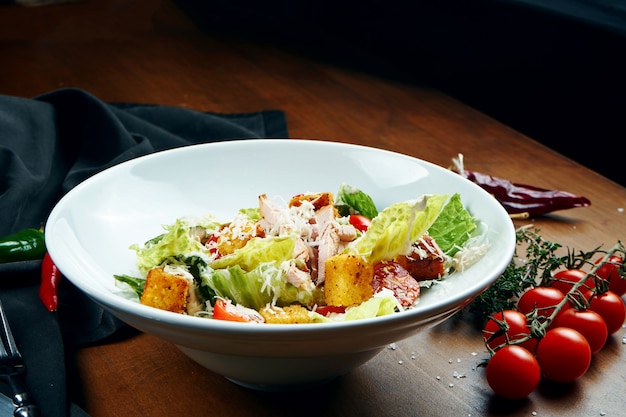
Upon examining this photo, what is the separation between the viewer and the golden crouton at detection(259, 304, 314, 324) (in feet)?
3.46

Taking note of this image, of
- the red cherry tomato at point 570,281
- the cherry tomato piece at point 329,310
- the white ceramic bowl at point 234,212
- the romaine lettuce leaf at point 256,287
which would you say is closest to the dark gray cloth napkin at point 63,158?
the white ceramic bowl at point 234,212

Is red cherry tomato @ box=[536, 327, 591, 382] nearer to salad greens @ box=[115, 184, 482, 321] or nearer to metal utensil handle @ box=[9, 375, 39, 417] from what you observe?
salad greens @ box=[115, 184, 482, 321]

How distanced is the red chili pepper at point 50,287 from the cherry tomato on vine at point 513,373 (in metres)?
0.83

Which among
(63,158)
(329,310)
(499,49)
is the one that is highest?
(329,310)

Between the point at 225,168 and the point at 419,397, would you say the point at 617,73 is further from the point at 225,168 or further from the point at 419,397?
the point at 419,397

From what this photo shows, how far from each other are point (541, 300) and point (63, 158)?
144 cm

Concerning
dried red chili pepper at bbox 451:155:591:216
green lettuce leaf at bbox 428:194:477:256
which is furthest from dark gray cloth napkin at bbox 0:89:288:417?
dried red chili pepper at bbox 451:155:591:216

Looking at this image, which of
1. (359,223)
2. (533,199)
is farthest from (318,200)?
(533,199)

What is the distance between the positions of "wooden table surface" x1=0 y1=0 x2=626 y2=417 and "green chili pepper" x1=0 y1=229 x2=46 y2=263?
17.7 inches

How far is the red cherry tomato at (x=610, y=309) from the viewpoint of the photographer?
54.9 inches

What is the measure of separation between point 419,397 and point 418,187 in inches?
18.3

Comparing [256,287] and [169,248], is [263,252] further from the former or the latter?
[169,248]

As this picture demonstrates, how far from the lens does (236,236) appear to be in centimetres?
128

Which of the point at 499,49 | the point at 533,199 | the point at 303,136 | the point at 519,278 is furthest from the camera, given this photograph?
the point at 499,49
